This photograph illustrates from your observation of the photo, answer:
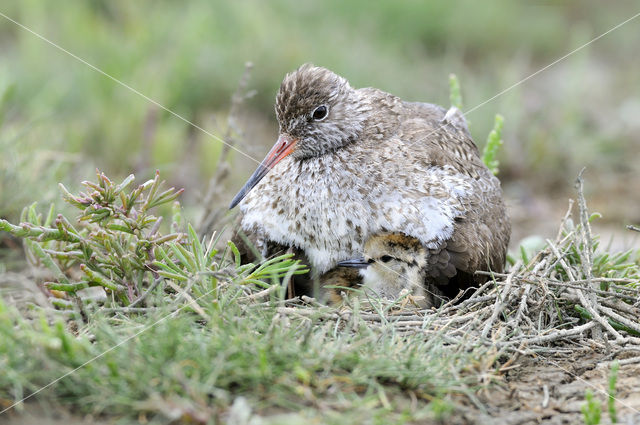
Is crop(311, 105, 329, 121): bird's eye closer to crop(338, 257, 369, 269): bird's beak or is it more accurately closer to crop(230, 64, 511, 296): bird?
crop(230, 64, 511, 296): bird

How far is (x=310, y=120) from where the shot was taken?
12.7ft

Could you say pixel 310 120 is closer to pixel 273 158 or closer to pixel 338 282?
pixel 273 158

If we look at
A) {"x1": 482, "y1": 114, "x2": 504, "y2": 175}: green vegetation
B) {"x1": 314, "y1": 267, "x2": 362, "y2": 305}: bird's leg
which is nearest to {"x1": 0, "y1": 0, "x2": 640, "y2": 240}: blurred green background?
{"x1": 482, "y1": 114, "x2": 504, "y2": 175}: green vegetation

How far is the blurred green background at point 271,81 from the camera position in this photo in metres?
6.33

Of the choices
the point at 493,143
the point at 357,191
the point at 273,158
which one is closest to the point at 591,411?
the point at 357,191

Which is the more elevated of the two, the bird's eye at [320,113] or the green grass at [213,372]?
the bird's eye at [320,113]

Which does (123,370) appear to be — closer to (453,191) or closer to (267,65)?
(453,191)

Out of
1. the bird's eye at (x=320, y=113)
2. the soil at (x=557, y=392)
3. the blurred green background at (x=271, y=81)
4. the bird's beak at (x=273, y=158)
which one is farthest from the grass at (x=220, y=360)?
the blurred green background at (x=271, y=81)

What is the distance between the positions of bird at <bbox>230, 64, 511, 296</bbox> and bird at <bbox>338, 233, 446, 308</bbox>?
0.04 m

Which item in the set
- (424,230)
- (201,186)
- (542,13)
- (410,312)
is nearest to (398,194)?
(424,230)

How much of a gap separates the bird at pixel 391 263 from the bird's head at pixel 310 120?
0.55 m

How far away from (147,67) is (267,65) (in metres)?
1.31

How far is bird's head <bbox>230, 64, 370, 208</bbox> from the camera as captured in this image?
12.6 feet

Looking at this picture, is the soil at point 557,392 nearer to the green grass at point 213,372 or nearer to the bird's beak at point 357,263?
the green grass at point 213,372
